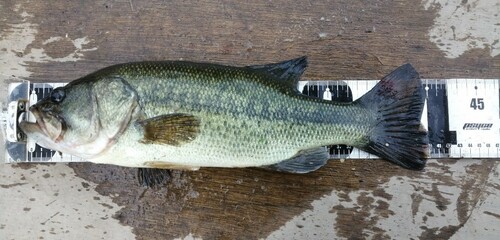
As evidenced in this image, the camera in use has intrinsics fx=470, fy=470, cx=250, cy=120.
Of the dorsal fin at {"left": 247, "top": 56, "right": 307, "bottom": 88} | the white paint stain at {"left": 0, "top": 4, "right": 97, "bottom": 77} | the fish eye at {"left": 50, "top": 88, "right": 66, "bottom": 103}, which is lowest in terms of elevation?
the fish eye at {"left": 50, "top": 88, "right": 66, "bottom": 103}

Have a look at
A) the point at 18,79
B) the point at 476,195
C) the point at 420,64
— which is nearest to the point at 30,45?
the point at 18,79

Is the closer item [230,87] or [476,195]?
[230,87]

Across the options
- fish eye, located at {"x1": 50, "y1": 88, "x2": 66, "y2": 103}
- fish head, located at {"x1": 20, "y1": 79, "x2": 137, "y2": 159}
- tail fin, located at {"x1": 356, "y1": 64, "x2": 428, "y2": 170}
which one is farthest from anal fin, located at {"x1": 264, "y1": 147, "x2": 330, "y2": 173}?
fish eye, located at {"x1": 50, "y1": 88, "x2": 66, "y2": 103}

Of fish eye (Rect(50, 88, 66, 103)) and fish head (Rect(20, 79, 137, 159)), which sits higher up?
fish eye (Rect(50, 88, 66, 103))

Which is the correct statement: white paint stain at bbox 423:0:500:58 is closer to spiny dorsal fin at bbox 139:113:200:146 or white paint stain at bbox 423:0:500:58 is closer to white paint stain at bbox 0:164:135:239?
spiny dorsal fin at bbox 139:113:200:146

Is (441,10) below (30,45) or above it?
above

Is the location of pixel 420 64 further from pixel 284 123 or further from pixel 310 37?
pixel 284 123

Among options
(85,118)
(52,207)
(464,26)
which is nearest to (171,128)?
(85,118)
